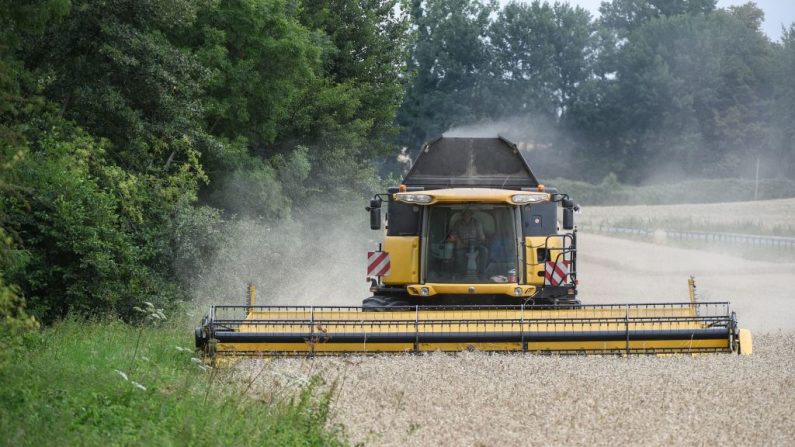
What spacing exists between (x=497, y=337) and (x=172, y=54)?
41.8 ft

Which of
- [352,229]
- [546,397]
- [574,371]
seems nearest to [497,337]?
[574,371]

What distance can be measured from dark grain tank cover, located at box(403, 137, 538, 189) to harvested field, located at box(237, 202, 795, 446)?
15.0ft

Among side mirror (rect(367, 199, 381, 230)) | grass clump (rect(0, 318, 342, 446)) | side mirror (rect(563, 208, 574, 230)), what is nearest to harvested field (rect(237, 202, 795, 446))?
grass clump (rect(0, 318, 342, 446))

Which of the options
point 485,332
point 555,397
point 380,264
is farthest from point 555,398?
point 380,264

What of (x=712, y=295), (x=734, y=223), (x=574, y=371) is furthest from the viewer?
(x=734, y=223)

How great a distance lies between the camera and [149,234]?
Answer: 78.6ft

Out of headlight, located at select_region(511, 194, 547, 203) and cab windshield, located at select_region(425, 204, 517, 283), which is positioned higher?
headlight, located at select_region(511, 194, 547, 203)

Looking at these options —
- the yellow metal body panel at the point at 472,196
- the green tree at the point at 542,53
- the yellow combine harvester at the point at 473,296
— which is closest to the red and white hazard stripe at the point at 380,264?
the yellow combine harvester at the point at 473,296

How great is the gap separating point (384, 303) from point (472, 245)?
1474mm

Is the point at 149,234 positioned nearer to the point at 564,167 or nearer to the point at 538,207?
the point at 538,207

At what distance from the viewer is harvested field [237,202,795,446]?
10672mm

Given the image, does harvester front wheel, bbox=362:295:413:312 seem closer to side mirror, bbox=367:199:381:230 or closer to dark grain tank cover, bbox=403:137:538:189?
side mirror, bbox=367:199:381:230

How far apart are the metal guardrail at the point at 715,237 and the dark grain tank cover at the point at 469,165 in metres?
30.2

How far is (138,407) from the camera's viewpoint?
1036cm
